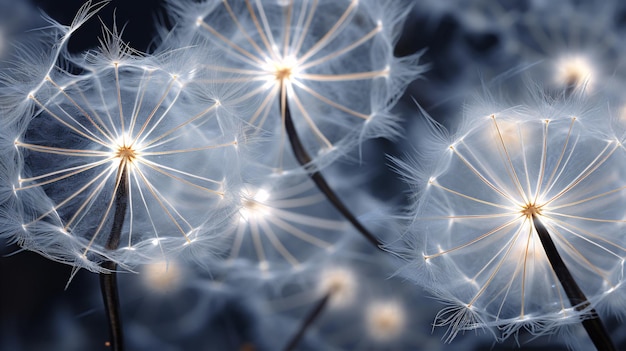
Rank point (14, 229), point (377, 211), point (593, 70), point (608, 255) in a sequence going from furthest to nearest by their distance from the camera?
point (593, 70) < point (377, 211) < point (608, 255) < point (14, 229)

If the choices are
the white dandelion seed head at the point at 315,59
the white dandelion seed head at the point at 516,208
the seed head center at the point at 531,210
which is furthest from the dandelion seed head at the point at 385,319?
the seed head center at the point at 531,210

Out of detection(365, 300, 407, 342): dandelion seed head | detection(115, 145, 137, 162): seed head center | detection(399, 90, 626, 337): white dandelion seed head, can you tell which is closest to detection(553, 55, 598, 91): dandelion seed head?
detection(399, 90, 626, 337): white dandelion seed head

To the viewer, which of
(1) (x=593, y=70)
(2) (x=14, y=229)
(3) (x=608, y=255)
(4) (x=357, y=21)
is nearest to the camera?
(2) (x=14, y=229)

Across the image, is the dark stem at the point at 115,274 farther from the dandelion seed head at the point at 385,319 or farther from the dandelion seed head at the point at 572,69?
the dandelion seed head at the point at 572,69

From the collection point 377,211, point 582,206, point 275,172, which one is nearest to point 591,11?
point 582,206

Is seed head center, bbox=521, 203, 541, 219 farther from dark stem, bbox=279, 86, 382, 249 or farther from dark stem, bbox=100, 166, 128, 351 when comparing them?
dark stem, bbox=100, 166, 128, 351

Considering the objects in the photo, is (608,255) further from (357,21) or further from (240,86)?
(240,86)
